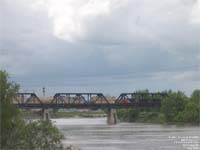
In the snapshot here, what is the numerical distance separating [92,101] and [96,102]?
10.3ft

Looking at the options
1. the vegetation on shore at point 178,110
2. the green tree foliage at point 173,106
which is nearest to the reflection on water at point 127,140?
the vegetation on shore at point 178,110

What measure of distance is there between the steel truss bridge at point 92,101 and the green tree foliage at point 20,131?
127 m

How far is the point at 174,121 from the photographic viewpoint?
143500 millimetres

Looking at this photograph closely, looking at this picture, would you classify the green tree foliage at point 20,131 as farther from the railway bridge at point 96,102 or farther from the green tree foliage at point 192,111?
the railway bridge at point 96,102

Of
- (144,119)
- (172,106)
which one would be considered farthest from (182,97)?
(144,119)

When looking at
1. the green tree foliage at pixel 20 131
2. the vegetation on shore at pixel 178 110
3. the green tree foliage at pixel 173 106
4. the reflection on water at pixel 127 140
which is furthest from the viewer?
the green tree foliage at pixel 173 106

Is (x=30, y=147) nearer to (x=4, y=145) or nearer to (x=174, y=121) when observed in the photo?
(x=4, y=145)

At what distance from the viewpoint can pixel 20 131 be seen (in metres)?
29.5

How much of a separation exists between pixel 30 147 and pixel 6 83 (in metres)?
3.71

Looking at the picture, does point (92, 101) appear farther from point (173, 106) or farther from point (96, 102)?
point (173, 106)

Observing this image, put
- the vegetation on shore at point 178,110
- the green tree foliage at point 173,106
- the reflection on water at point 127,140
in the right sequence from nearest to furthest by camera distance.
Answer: the reflection on water at point 127,140
the vegetation on shore at point 178,110
the green tree foliage at point 173,106

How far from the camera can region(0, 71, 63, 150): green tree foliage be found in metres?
29.3

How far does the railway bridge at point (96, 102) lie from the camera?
160625 mm

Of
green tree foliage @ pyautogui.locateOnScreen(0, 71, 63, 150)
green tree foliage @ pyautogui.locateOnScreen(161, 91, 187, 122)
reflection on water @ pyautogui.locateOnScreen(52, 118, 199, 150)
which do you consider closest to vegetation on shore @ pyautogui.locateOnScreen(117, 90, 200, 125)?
green tree foliage @ pyautogui.locateOnScreen(161, 91, 187, 122)
